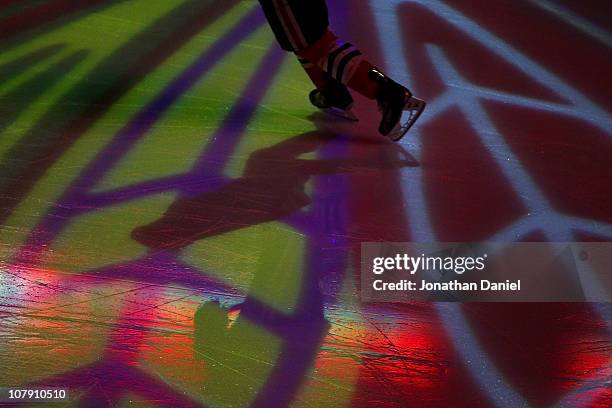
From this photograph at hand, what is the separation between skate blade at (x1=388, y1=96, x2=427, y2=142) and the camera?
2.68 metres

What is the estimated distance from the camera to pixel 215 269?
2.09 meters

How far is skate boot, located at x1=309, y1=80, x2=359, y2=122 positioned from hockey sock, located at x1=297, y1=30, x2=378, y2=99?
144 mm

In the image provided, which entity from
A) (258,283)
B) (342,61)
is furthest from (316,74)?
(258,283)

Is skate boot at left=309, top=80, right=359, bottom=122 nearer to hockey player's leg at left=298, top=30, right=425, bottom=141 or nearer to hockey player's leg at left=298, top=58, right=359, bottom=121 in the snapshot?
hockey player's leg at left=298, top=58, right=359, bottom=121

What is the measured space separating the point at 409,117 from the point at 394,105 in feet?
0.26

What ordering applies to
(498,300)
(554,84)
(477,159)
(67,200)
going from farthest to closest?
(554,84)
(477,159)
(67,200)
(498,300)

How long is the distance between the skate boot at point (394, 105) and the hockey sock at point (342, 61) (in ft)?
0.07

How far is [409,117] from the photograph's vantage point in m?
2.73

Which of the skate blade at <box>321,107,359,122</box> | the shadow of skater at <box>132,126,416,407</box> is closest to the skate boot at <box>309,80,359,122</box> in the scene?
the skate blade at <box>321,107,359,122</box>

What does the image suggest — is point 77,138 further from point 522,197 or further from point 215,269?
point 522,197

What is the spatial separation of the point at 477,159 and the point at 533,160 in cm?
14

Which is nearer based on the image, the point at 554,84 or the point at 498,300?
the point at 498,300

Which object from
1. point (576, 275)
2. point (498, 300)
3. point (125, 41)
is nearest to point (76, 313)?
point (498, 300)

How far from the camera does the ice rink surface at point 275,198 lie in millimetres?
1772
